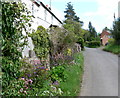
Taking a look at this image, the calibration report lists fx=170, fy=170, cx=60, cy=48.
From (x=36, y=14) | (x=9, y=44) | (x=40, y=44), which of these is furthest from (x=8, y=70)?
(x=36, y=14)

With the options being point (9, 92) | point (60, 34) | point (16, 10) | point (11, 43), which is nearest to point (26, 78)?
point (9, 92)

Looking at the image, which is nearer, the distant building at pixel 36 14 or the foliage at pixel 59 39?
the distant building at pixel 36 14

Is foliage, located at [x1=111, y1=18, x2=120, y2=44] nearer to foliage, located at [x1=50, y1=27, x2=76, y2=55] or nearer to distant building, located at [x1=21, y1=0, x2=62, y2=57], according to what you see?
distant building, located at [x1=21, y1=0, x2=62, y2=57]

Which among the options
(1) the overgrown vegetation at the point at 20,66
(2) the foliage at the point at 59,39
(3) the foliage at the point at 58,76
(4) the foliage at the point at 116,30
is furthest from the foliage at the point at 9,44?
(4) the foliage at the point at 116,30

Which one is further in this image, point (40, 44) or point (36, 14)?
point (36, 14)

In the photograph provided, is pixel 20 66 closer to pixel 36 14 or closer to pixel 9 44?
pixel 9 44

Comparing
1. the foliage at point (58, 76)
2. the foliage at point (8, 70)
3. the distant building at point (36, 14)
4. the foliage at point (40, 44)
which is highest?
the distant building at point (36, 14)

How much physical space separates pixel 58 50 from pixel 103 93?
6688mm

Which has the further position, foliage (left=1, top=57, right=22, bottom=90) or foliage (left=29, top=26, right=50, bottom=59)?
foliage (left=29, top=26, right=50, bottom=59)

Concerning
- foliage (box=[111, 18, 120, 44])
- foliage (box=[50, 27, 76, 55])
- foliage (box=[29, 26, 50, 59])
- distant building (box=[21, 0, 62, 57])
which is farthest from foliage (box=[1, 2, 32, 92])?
foliage (box=[111, 18, 120, 44])

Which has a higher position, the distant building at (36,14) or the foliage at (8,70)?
the distant building at (36,14)

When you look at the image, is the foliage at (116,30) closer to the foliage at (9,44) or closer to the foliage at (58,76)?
the foliage at (58,76)

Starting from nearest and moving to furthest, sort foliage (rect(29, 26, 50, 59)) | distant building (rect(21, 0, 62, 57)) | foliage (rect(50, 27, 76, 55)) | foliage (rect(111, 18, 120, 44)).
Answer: distant building (rect(21, 0, 62, 57)), foliage (rect(29, 26, 50, 59)), foliage (rect(50, 27, 76, 55)), foliage (rect(111, 18, 120, 44))

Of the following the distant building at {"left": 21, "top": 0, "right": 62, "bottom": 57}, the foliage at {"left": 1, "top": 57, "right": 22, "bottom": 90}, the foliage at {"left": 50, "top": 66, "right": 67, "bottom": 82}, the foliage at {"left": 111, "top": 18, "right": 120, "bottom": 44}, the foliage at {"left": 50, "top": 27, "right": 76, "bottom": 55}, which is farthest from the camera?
the foliage at {"left": 111, "top": 18, "right": 120, "bottom": 44}
